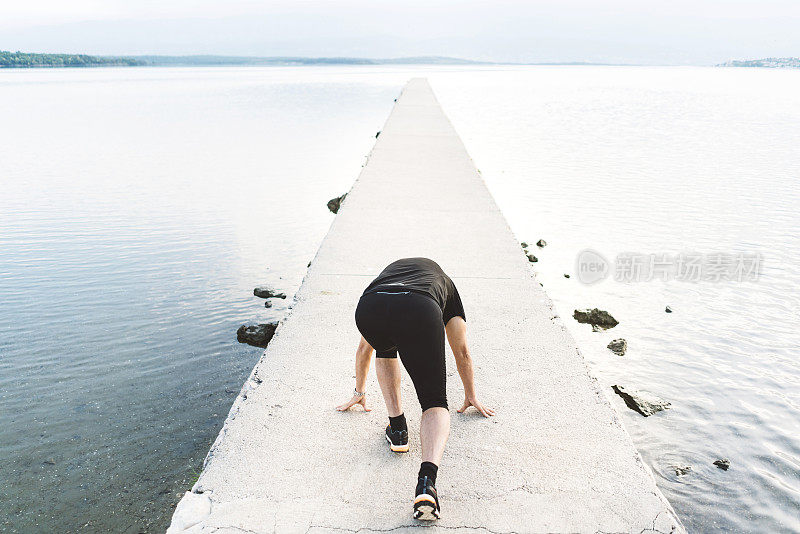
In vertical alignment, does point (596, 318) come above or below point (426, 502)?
below

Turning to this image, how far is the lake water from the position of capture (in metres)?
4.74

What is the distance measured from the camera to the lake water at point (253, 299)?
474 centimetres

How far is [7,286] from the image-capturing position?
8.76 metres

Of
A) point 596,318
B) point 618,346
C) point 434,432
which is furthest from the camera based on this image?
point 596,318

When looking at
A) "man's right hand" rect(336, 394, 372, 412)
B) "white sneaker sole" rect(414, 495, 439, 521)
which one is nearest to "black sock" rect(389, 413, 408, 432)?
"man's right hand" rect(336, 394, 372, 412)

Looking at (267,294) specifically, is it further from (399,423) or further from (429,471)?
(429,471)

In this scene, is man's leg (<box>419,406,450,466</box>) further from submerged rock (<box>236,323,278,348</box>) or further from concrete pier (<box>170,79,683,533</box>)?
submerged rock (<box>236,323,278,348</box>)

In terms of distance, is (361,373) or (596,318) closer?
(361,373)

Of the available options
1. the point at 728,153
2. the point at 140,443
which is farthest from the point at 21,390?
the point at 728,153

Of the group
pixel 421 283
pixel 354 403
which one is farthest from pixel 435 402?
pixel 354 403

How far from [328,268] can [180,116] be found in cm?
2962

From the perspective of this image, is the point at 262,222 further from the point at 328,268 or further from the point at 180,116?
the point at 180,116

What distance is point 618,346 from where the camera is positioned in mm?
6535

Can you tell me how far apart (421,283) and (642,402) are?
324cm
